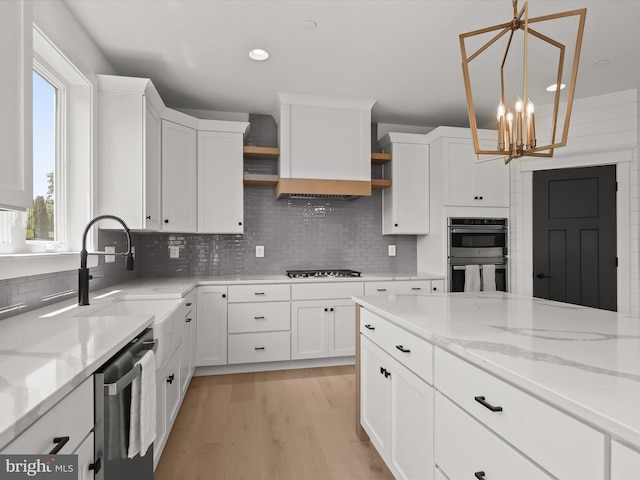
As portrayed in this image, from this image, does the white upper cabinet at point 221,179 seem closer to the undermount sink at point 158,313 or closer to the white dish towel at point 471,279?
the undermount sink at point 158,313

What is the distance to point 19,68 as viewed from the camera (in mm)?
1248

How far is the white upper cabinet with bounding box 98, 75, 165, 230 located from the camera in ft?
8.48

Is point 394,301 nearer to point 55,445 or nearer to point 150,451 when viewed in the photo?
point 150,451

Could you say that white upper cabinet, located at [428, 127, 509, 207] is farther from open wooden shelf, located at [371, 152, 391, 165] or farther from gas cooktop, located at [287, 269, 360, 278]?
gas cooktop, located at [287, 269, 360, 278]

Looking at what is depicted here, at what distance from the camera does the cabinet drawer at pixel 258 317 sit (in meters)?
3.29

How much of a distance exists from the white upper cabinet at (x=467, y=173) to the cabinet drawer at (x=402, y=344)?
2.23 metres

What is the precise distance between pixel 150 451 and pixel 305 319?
1934 millimetres

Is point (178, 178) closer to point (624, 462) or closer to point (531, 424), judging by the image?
point (531, 424)

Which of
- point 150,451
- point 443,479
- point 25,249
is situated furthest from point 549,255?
point 25,249

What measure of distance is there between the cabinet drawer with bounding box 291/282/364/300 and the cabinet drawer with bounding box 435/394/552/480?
2154 mm

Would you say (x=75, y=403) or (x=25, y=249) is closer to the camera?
(x=75, y=403)

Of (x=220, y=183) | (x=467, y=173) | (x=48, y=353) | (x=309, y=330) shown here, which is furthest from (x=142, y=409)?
(x=467, y=173)

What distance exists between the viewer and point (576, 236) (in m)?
3.61

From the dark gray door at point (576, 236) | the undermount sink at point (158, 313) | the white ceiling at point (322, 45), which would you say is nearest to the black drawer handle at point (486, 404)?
the undermount sink at point (158, 313)
